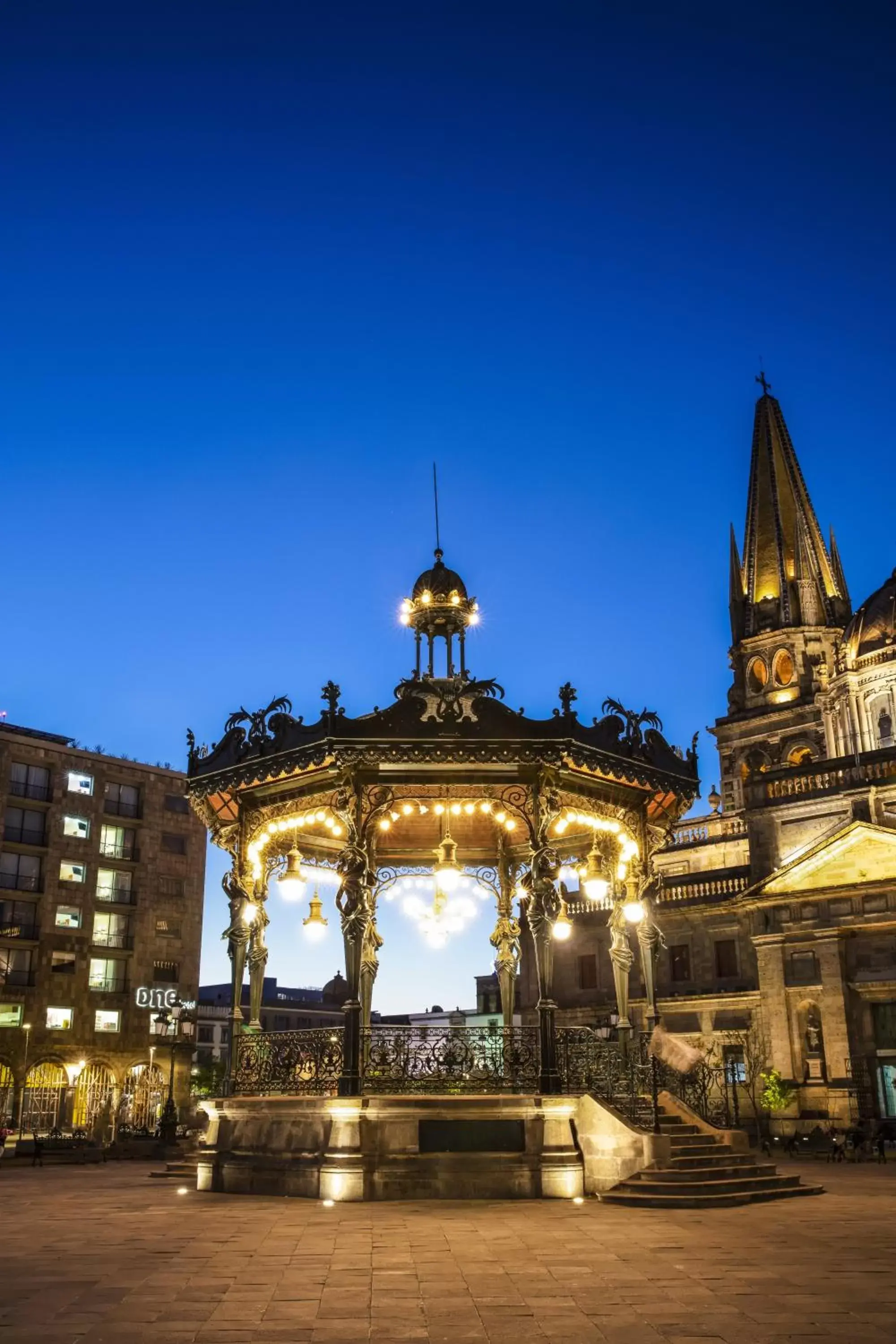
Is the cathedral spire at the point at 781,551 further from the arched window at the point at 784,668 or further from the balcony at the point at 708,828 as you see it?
the balcony at the point at 708,828

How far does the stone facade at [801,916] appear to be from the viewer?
40.4 meters

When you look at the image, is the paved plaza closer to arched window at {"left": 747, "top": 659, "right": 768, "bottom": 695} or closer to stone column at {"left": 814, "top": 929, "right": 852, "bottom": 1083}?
stone column at {"left": 814, "top": 929, "right": 852, "bottom": 1083}

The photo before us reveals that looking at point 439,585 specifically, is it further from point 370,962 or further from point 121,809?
point 121,809

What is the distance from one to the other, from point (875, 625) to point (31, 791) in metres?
44.3

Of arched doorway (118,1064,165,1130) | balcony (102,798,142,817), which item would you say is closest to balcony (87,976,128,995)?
arched doorway (118,1064,165,1130)

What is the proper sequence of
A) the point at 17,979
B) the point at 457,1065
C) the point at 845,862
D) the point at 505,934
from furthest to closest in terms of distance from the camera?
the point at 17,979 < the point at 845,862 < the point at 505,934 < the point at 457,1065

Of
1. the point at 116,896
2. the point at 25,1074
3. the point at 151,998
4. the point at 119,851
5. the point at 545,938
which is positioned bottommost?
the point at 25,1074

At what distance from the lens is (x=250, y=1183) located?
16.7m

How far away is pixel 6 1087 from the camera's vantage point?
50.5 meters

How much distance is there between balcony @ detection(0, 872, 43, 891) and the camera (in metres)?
53.2

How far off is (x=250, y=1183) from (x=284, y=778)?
5966 mm

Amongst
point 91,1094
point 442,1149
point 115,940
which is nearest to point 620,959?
point 442,1149

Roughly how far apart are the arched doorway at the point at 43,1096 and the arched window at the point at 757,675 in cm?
4912

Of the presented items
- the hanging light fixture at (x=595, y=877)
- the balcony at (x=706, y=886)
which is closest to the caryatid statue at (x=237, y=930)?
the hanging light fixture at (x=595, y=877)
